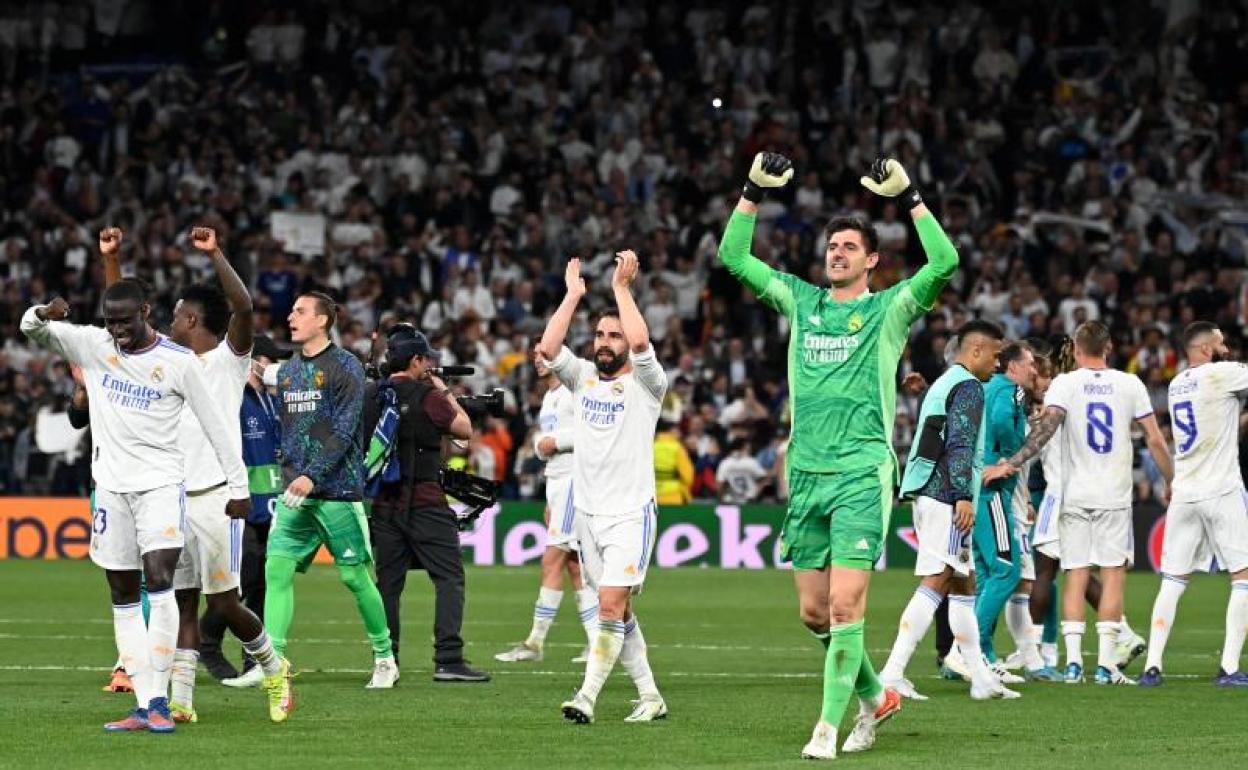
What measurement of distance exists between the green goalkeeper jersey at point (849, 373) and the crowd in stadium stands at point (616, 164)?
18457 millimetres

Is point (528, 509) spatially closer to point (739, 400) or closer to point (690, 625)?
point (739, 400)

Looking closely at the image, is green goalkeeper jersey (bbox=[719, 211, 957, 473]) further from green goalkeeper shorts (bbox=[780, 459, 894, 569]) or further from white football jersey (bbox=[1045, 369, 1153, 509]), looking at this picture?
white football jersey (bbox=[1045, 369, 1153, 509])

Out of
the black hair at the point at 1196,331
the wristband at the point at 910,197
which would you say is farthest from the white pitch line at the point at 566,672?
the wristband at the point at 910,197

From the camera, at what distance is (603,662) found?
1252 cm

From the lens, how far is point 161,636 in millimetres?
11727

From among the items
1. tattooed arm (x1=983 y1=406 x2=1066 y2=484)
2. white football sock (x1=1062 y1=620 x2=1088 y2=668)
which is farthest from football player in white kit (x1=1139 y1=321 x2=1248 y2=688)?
tattooed arm (x1=983 y1=406 x2=1066 y2=484)

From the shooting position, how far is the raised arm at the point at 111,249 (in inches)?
482

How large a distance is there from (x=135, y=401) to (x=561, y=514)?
21.6ft

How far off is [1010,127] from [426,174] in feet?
32.5

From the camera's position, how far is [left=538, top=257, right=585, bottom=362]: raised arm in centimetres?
1272

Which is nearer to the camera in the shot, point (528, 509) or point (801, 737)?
point (801, 737)

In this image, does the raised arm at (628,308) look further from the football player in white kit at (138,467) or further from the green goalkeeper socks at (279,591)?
the green goalkeeper socks at (279,591)

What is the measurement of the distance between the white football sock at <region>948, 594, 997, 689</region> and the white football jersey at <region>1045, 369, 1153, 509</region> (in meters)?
1.77

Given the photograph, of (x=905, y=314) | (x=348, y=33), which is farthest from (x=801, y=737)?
(x=348, y=33)
